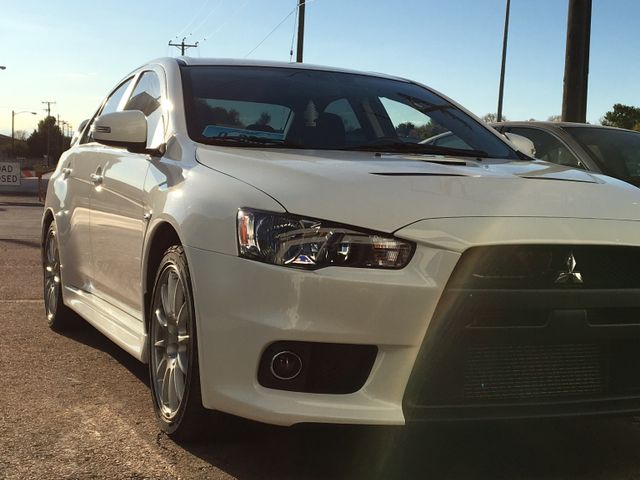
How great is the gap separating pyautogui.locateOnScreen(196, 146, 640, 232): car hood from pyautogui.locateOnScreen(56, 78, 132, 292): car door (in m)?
1.62

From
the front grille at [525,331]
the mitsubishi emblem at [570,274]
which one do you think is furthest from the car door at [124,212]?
the mitsubishi emblem at [570,274]

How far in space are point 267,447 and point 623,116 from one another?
6634 cm

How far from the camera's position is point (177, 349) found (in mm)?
3332

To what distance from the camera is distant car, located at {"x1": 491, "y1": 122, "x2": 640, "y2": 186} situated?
20.9 feet

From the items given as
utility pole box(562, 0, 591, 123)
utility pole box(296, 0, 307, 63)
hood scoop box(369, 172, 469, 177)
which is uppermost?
utility pole box(296, 0, 307, 63)

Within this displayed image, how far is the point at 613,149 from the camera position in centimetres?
663

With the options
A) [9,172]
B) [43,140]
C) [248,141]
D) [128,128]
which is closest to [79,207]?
[128,128]

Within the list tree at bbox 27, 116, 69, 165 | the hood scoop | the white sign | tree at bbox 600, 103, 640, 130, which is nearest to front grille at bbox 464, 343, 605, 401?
the hood scoop

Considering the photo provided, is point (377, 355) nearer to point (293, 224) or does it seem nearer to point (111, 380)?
point (293, 224)

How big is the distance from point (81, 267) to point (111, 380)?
956mm

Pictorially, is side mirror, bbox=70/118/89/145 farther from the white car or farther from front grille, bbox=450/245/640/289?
front grille, bbox=450/245/640/289

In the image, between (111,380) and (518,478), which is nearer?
(518,478)

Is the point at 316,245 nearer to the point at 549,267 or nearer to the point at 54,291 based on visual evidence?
the point at 549,267

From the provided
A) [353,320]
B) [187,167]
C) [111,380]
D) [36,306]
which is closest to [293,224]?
[353,320]
